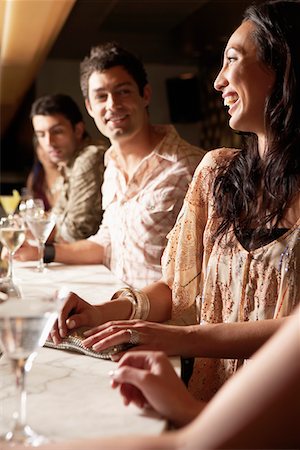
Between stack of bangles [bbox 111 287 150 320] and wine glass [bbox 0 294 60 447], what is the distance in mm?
786

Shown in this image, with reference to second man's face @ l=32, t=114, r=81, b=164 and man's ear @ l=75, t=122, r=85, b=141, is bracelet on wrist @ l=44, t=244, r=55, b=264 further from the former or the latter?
man's ear @ l=75, t=122, r=85, b=141

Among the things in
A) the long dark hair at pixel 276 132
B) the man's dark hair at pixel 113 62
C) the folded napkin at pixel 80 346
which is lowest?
the folded napkin at pixel 80 346

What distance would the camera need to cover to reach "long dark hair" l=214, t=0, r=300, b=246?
1898 mm

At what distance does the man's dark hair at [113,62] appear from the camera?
3.29 meters

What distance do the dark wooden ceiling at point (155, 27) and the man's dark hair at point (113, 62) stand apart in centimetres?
358

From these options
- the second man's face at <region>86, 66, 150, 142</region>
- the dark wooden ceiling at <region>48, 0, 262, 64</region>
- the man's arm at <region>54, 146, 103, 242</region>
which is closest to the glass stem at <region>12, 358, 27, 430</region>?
the second man's face at <region>86, 66, 150, 142</region>

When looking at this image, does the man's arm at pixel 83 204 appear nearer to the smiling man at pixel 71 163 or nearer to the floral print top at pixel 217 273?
the smiling man at pixel 71 163

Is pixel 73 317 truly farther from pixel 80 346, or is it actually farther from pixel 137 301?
pixel 137 301

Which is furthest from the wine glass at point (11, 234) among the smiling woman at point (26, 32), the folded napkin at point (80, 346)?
the smiling woman at point (26, 32)

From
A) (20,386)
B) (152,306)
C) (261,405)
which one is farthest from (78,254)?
(261,405)

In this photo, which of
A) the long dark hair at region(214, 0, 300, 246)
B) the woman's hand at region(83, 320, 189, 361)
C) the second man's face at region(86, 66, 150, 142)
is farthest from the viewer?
the second man's face at region(86, 66, 150, 142)

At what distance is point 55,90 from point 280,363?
28.7ft

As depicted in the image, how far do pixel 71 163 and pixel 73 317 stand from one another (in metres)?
2.83

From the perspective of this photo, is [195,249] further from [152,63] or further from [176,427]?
[152,63]
